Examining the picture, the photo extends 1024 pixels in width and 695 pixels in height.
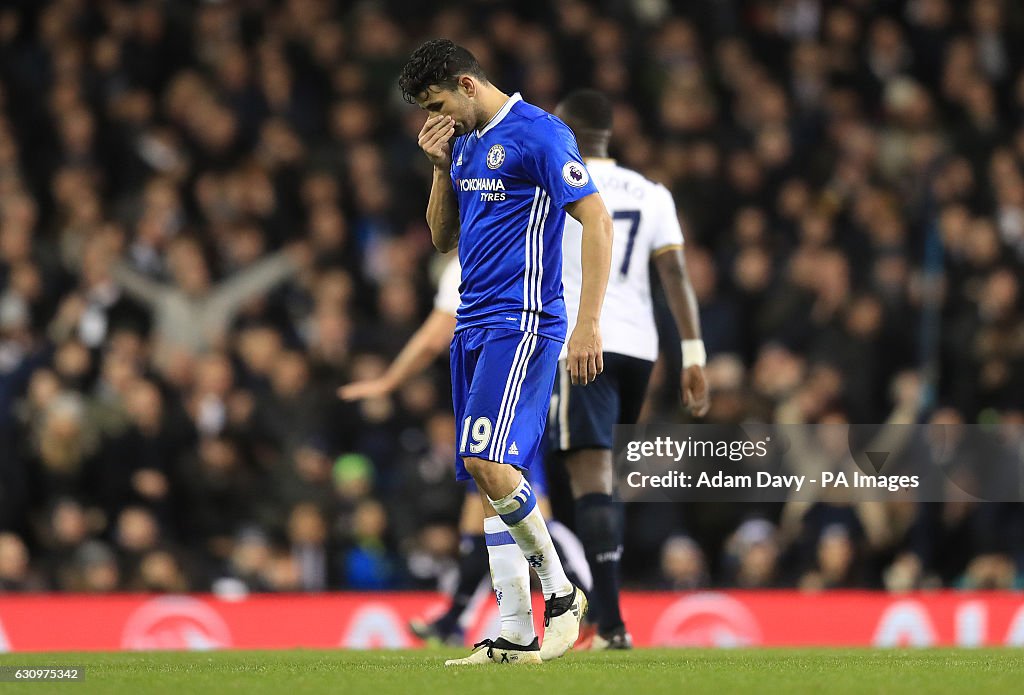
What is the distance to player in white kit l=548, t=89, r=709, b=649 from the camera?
7305 mm

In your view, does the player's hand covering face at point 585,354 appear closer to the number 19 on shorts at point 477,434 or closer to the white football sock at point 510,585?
the number 19 on shorts at point 477,434

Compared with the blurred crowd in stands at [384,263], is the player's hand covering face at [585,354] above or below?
below

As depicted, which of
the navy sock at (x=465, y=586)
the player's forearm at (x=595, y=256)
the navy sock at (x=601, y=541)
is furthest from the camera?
the navy sock at (x=465, y=586)

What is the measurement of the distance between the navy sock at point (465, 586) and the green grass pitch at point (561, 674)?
1.35m

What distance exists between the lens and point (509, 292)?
232 inches

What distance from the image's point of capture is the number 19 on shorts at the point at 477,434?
578 centimetres

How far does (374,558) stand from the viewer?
35.9 ft

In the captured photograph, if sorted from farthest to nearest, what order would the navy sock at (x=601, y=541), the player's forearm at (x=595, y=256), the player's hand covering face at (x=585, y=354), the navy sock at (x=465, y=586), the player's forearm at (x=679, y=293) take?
the navy sock at (x=465, y=586) → the player's forearm at (x=679, y=293) → the navy sock at (x=601, y=541) → the player's forearm at (x=595, y=256) → the player's hand covering face at (x=585, y=354)

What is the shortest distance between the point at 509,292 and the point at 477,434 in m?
0.51

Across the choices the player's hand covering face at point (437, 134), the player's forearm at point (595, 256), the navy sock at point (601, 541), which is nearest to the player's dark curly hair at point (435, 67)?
the player's hand covering face at point (437, 134)

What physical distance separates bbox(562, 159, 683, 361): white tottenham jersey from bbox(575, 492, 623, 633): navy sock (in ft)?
2.25

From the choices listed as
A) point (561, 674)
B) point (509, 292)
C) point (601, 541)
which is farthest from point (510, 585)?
point (601, 541)

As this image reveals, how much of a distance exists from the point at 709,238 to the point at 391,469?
11.8 feet

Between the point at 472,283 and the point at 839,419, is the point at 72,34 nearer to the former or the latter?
the point at 839,419
